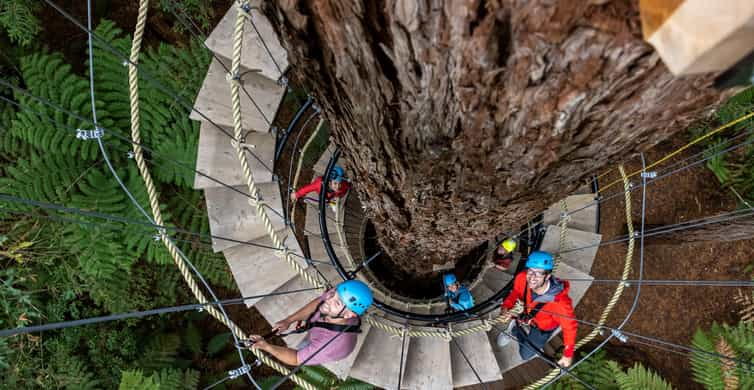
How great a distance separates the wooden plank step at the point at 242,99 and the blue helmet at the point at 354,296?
153cm

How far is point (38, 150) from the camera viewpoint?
396cm

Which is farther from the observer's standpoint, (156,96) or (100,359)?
(100,359)

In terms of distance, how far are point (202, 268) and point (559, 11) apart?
4670mm

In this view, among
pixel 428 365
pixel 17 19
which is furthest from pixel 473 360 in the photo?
pixel 17 19

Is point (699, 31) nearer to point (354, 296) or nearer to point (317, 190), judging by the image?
point (354, 296)

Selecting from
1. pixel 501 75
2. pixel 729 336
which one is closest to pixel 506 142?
pixel 501 75

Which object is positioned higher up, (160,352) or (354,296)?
(354,296)

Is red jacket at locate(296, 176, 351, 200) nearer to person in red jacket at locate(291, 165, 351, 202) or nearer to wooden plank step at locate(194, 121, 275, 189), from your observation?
person in red jacket at locate(291, 165, 351, 202)

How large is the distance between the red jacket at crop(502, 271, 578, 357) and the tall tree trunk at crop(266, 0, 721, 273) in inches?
88.3

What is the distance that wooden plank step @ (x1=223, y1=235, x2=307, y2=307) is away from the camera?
12.1 feet

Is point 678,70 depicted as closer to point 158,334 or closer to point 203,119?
point 203,119

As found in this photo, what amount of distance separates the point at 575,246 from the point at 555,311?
2.54 ft

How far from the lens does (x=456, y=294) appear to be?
4.64 metres

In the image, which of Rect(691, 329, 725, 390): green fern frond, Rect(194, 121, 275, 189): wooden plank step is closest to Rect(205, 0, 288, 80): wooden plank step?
Rect(194, 121, 275, 189): wooden plank step
